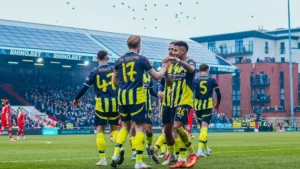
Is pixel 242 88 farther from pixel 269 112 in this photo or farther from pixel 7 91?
pixel 7 91

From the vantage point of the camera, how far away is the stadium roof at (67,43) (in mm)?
53531

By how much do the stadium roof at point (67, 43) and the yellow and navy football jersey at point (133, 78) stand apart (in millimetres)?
40578

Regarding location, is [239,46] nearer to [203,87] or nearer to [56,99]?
[56,99]

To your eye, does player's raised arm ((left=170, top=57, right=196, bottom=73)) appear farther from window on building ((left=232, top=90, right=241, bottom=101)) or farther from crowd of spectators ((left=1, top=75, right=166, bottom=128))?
window on building ((left=232, top=90, right=241, bottom=101))

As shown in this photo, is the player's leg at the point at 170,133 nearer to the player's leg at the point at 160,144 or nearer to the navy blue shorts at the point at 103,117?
the player's leg at the point at 160,144

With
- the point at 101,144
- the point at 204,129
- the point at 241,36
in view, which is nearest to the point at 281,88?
the point at 241,36

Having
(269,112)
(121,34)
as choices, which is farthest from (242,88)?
A: (121,34)

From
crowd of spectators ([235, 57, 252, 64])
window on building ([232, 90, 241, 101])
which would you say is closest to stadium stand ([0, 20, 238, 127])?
crowd of spectators ([235, 57, 252, 64])

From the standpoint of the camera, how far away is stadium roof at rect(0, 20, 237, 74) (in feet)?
176

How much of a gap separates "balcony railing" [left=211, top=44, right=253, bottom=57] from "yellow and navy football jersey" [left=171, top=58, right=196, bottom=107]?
87.7m

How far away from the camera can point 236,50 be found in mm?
100375

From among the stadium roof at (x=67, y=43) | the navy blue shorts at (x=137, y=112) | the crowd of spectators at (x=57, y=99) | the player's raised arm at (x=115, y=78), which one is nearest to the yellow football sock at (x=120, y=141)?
the navy blue shorts at (x=137, y=112)

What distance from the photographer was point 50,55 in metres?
54.7

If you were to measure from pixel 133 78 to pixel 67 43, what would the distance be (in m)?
48.3
